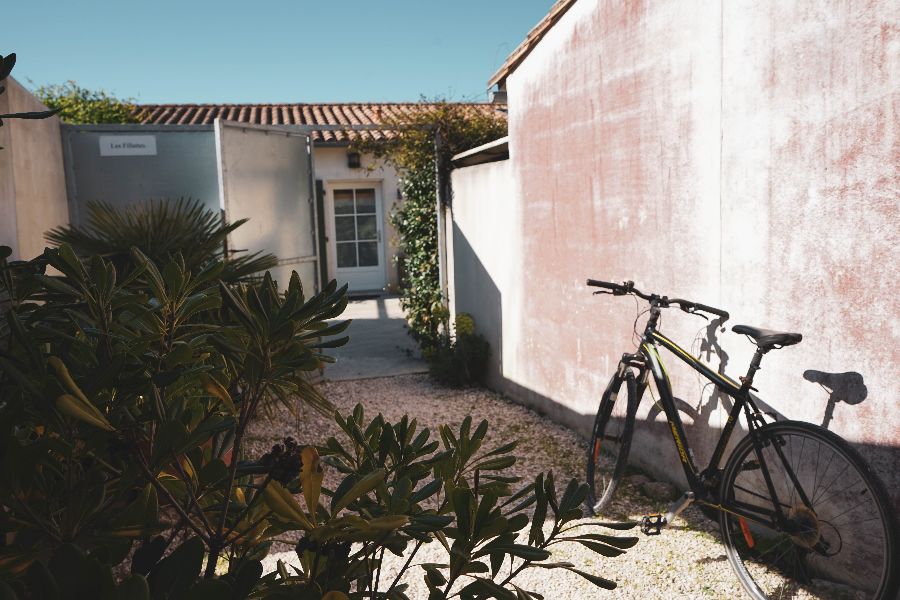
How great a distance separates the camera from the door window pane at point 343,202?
45.4 ft

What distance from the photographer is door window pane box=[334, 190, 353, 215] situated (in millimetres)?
13844

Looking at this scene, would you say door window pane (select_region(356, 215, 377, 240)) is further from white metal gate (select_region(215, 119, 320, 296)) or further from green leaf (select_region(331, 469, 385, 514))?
green leaf (select_region(331, 469, 385, 514))

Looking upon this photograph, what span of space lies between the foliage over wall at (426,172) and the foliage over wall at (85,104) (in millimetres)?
6560

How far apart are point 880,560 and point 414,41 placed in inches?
576

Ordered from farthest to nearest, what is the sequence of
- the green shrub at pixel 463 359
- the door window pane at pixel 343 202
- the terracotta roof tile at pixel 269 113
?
the terracotta roof tile at pixel 269 113 < the door window pane at pixel 343 202 < the green shrub at pixel 463 359

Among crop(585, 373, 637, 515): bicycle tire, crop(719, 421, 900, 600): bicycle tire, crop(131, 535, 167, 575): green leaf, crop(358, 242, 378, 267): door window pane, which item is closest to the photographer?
crop(131, 535, 167, 575): green leaf

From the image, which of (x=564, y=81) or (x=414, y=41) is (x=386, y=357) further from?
(x=414, y=41)

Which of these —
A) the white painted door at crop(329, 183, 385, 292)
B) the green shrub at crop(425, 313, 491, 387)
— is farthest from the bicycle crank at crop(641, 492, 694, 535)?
the white painted door at crop(329, 183, 385, 292)

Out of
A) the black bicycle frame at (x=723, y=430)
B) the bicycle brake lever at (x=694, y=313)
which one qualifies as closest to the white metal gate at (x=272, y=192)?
the black bicycle frame at (x=723, y=430)

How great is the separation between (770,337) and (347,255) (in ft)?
38.5

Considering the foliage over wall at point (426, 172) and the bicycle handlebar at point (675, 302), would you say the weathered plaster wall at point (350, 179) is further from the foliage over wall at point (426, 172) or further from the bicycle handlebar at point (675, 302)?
the bicycle handlebar at point (675, 302)

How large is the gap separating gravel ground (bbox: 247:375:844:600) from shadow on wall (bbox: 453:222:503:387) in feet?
1.29

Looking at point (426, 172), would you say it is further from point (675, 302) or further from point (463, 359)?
point (675, 302)

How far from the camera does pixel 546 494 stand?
962 millimetres
